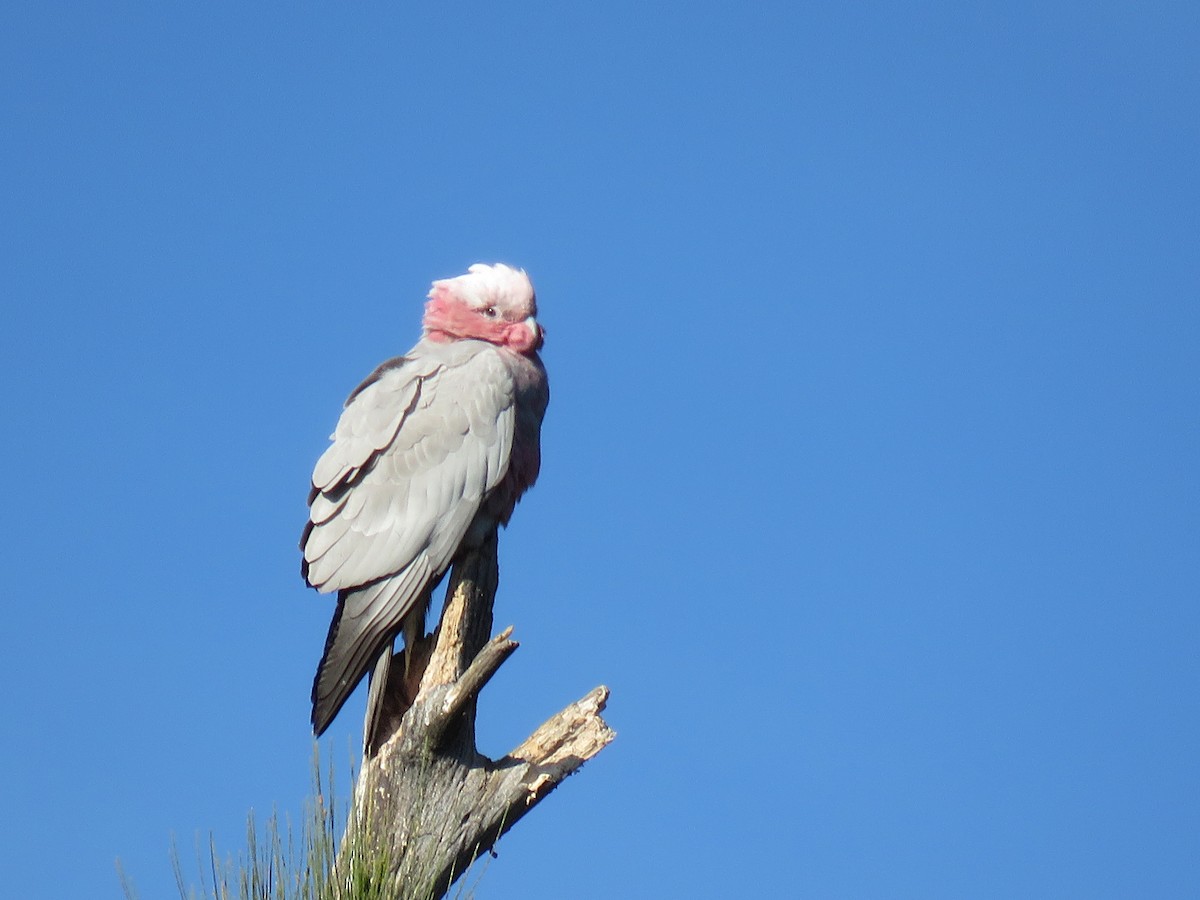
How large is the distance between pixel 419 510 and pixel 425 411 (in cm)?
54

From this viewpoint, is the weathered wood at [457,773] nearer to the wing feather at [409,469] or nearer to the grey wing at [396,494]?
the grey wing at [396,494]

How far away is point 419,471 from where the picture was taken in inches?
287

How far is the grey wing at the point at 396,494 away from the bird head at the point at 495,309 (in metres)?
0.29

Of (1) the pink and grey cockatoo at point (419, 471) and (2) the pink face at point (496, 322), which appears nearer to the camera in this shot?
(1) the pink and grey cockatoo at point (419, 471)

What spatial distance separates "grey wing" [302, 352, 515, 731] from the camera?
6906 mm

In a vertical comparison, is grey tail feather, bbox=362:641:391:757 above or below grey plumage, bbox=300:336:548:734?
below

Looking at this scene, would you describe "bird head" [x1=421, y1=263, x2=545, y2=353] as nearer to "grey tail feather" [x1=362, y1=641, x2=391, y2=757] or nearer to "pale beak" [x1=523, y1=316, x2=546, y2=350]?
"pale beak" [x1=523, y1=316, x2=546, y2=350]

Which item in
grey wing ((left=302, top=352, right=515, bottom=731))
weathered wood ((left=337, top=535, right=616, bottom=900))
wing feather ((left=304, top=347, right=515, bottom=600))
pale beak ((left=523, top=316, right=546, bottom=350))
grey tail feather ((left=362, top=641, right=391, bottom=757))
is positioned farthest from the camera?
pale beak ((left=523, top=316, right=546, bottom=350))

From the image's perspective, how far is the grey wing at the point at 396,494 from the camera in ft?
22.7

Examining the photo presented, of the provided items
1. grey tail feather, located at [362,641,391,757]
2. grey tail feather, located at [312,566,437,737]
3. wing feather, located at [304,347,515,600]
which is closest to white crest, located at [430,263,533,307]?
wing feather, located at [304,347,515,600]

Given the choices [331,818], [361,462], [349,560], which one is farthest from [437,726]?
[361,462]

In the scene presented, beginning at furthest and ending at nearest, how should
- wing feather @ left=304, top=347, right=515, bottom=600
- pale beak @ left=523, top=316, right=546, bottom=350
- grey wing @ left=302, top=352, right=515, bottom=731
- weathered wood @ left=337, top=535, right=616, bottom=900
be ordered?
pale beak @ left=523, top=316, right=546, bottom=350
wing feather @ left=304, top=347, right=515, bottom=600
grey wing @ left=302, top=352, right=515, bottom=731
weathered wood @ left=337, top=535, right=616, bottom=900

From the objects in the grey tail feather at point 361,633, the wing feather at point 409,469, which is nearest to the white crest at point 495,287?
the wing feather at point 409,469

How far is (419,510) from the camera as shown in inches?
281
